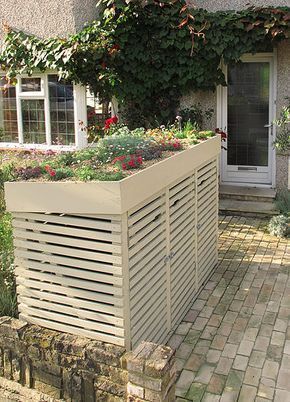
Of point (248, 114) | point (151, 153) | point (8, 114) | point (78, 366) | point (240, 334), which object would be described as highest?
point (8, 114)

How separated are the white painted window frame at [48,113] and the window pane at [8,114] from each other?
16 centimetres

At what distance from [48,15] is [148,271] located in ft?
22.9

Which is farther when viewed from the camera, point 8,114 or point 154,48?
point 8,114

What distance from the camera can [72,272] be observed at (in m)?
3.99

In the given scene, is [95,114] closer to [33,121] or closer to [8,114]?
[33,121]

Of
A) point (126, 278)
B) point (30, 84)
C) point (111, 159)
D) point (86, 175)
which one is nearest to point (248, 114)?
point (30, 84)

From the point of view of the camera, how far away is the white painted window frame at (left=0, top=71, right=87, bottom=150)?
9.98 metres

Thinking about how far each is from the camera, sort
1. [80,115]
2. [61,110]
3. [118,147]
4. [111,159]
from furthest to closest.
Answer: [61,110] → [80,115] → [118,147] → [111,159]

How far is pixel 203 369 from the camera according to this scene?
4305 mm

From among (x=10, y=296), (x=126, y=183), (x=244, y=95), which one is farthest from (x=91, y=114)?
(x=126, y=183)

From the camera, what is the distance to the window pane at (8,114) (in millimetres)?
10867

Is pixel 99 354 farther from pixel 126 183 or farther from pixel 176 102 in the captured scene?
pixel 176 102

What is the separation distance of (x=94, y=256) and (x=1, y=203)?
3.13m

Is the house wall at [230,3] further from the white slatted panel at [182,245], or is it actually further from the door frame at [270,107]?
the white slatted panel at [182,245]
